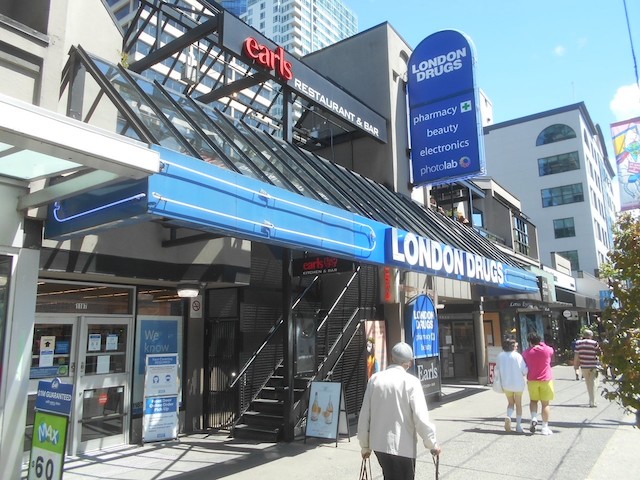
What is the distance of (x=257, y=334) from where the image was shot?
9984mm

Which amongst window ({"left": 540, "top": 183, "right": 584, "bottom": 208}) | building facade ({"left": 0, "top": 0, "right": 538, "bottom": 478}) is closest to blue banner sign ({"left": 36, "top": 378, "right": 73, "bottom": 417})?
building facade ({"left": 0, "top": 0, "right": 538, "bottom": 478})

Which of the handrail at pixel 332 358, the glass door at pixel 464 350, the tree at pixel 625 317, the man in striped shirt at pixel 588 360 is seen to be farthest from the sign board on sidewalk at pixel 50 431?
the glass door at pixel 464 350

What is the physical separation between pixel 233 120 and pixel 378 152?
491cm

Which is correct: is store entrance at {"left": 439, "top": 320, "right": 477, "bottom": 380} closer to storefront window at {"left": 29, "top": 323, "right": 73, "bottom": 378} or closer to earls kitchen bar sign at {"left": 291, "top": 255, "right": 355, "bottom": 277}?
earls kitchen bar sign at {"left": 291, "top": 255, "right": 355, "bottom": 277}

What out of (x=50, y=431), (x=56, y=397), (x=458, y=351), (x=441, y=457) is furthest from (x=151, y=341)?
(x=458, y=351)

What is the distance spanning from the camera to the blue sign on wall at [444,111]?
39.3ft

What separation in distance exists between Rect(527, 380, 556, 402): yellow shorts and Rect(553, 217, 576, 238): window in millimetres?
42933

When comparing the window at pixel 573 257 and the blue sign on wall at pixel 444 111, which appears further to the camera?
the window at pixel 573 257

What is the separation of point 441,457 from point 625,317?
309 centimetres

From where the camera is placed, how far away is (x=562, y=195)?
47719 millimetres

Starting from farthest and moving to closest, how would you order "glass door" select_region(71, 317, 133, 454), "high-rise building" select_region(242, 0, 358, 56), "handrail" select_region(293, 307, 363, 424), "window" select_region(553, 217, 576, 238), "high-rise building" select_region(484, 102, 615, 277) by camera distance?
"high-rise building" select_region(242, 0, 358, 56)
"window" select_region(553, 217, 576, 238)
"high-rise building" select_region(484, 102, 615, 277)
"handrail" select_region(293, 307, 363, 424)
"glass door" select_region(71, 317, 133, 454)

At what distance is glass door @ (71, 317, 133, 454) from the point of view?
306 inches

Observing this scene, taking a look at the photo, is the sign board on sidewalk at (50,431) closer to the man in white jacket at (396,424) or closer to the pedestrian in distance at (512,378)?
the man in white jacket at (396,424)

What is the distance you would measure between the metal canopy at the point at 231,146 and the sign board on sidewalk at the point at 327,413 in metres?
2.95
